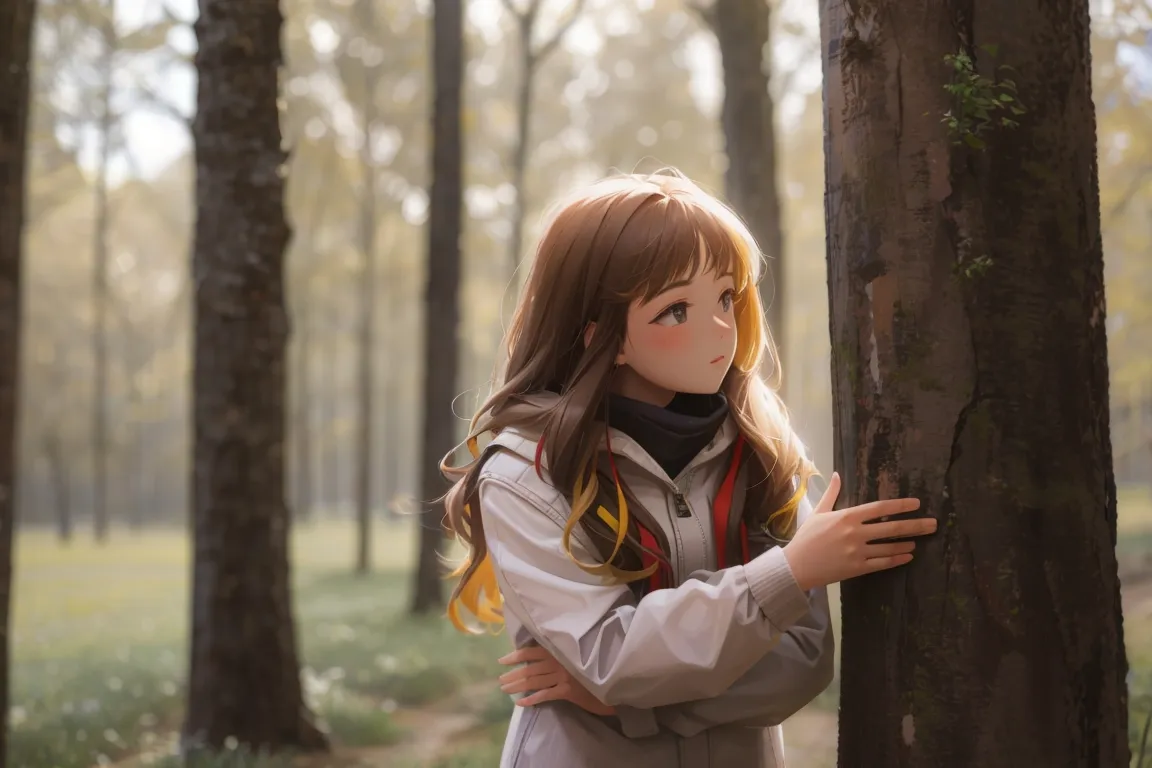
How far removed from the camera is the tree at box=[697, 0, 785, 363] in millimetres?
7328

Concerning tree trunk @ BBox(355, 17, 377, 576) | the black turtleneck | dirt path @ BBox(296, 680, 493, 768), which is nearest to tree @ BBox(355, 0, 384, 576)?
tree trunk @ BBox(355, 17, 377, 576)

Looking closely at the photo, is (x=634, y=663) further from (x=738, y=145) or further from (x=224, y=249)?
(x=738, y=145)

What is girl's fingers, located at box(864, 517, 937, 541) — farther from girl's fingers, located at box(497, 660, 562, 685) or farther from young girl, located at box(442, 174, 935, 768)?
girl's fingers, located at box(497, 660, 562, 685)

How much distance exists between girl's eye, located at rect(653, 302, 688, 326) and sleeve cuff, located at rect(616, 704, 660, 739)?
2.30 ft

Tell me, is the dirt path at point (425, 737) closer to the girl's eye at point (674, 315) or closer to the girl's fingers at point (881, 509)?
the girl's eye at point (674, 315)

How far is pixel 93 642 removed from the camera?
11.2 m

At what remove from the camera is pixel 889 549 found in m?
1.78

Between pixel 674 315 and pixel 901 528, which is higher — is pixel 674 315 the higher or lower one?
the higher one

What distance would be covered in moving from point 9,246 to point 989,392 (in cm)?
442

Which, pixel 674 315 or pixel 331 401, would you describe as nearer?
pixel 674 315

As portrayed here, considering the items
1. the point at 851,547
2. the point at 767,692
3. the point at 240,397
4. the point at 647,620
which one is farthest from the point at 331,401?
the point at 851,547

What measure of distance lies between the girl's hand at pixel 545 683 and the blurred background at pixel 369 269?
0.74 meters

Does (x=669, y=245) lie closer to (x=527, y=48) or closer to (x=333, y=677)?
(x=333, y=677)

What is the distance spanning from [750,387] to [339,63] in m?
13.5
